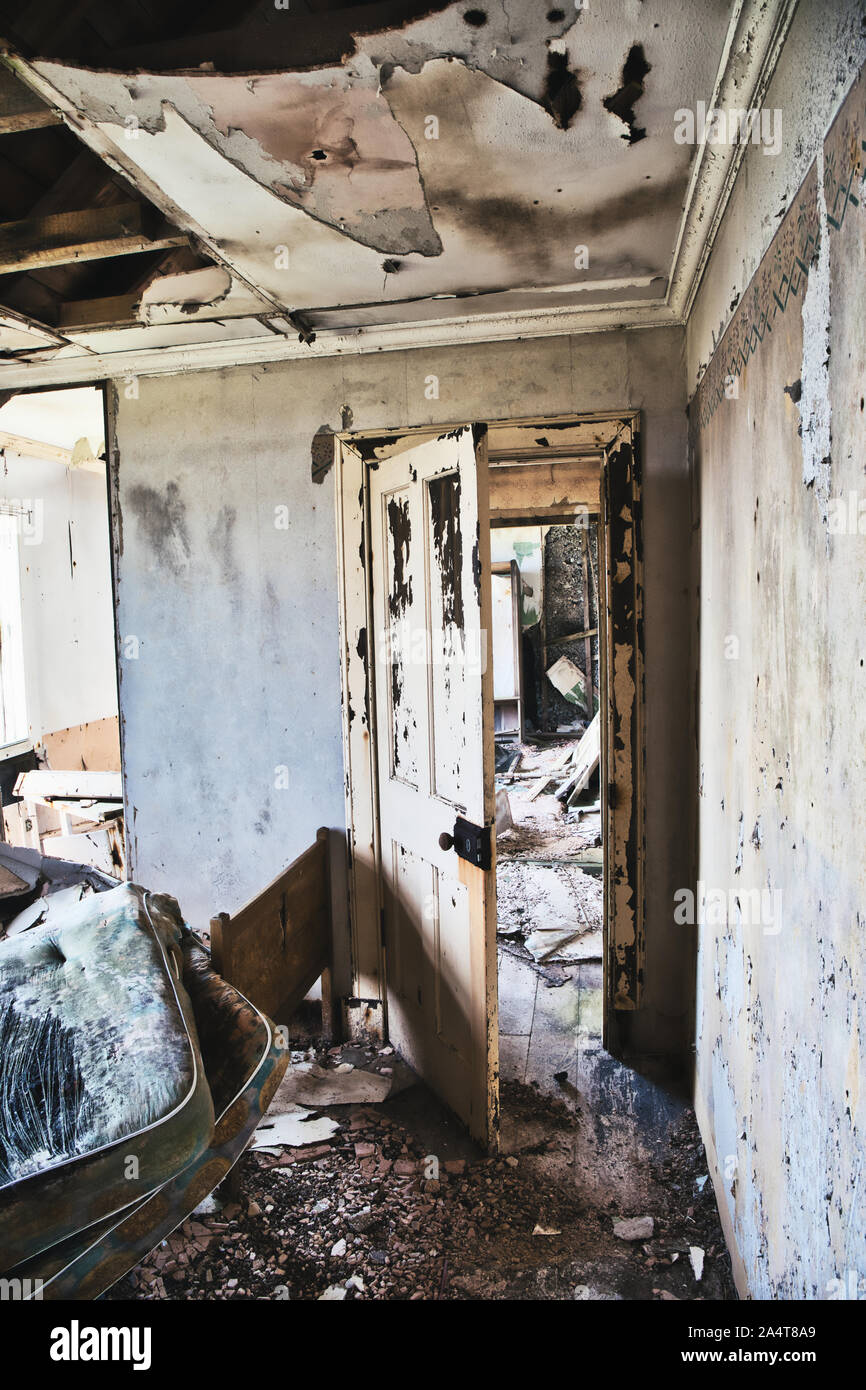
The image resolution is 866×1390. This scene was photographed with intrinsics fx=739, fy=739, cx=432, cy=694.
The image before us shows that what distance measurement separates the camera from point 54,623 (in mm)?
5406

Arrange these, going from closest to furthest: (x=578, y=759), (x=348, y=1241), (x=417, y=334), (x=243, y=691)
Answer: (x=348, y=1241)
(x=417, y=334)
(x=243, y=691)
(x=578, y=759)

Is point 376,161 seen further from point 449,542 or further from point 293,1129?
point 293,1129

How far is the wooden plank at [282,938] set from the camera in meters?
2.11

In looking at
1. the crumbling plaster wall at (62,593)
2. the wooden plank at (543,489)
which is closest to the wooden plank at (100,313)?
the crumbling plaster wall at (62,593)

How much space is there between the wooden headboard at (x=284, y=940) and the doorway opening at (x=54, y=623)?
177cm

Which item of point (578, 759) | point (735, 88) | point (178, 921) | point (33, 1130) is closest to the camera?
point (33, 1130)

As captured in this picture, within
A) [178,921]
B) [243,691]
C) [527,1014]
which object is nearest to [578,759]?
[527,1014]

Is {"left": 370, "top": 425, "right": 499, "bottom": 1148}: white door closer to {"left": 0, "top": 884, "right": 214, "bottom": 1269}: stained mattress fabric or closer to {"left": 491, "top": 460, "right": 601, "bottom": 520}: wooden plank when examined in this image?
{"left": 0, "top": 884, "right": 214, "bottom": 1269}: stained mattress fabric

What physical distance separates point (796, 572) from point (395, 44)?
3.93 ft

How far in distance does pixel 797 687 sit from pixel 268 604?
2.21 m

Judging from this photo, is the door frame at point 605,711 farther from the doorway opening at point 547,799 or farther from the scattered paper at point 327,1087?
the scattered paper at point 327,1087

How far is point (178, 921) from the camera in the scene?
86.7 inches
